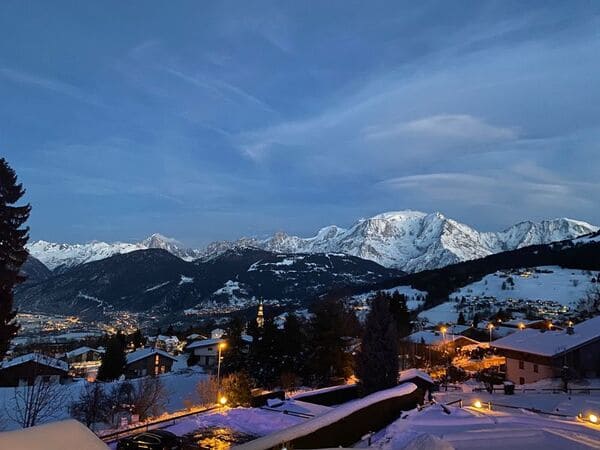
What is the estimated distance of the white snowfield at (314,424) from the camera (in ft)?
49.5

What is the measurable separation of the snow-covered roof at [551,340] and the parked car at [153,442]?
1470 inches

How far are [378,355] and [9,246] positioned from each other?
22211 millimetres

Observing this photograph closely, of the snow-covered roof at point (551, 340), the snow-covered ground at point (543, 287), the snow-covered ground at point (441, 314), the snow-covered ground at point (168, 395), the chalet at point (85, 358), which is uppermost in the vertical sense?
the snow-covered ground at point (543, 287)

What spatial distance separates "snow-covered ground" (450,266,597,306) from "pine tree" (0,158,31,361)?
166272 mm

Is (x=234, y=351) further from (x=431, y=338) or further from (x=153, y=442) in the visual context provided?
(x=431, y=338)

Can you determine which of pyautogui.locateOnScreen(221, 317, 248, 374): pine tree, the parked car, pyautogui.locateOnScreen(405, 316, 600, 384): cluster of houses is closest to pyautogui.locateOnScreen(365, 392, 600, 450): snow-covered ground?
the parked car

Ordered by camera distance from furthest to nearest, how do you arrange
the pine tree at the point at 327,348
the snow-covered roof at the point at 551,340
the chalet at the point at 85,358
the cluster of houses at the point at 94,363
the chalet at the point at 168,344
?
the chalet at the point at 168,344, the chalet at the point at 85,358, the cluster of houses at the point at 94,363, the snow-covered roof at the point at 551,340, the pine tree at the point at 327,348

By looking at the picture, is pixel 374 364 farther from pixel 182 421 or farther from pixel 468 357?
pixel 468 357

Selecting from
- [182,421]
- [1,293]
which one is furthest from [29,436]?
[1,293]

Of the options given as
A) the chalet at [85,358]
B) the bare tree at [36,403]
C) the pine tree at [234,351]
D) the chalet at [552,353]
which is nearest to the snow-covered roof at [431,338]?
the chalet at [552,353]

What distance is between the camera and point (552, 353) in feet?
148

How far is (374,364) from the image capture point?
31.7m

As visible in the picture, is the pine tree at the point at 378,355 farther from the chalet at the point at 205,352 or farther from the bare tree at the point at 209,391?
the chalet at the point at 205,352

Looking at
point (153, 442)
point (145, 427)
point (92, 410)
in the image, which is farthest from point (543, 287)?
point (153, 442)
